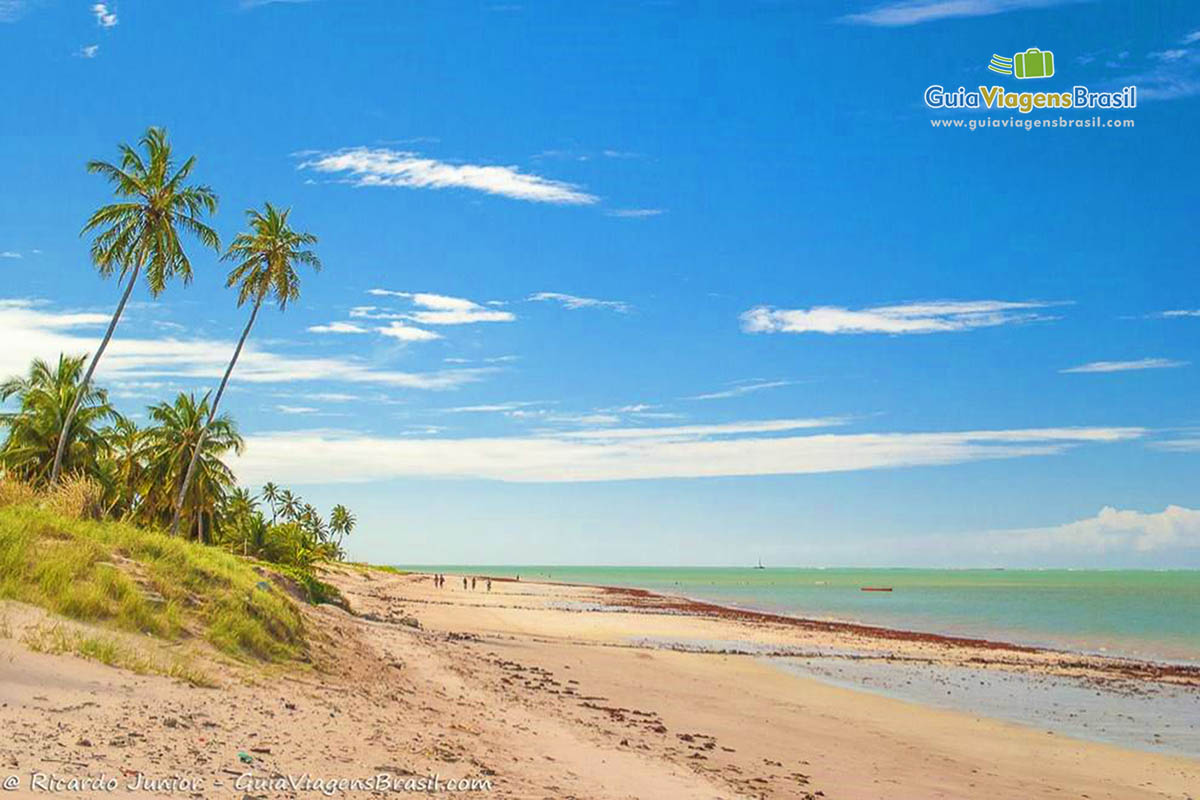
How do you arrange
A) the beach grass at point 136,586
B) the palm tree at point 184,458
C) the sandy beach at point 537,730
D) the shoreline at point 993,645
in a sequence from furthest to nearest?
the palm tree at point 184,458 → the shoreline at point 993,645 → the beach grass at point 136,586 → the sandy beach at point 537,730

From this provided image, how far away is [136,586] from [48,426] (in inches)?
1468

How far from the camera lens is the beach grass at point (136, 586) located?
12570 millimetres

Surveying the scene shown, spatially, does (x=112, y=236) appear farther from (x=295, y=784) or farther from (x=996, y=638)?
(x=996, y=638)

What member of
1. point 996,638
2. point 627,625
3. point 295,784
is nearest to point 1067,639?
point 996,638

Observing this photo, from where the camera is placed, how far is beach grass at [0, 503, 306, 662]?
1257 cm

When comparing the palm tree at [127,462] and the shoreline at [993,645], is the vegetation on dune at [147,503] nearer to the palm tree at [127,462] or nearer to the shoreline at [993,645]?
the palm tree at [127,462]

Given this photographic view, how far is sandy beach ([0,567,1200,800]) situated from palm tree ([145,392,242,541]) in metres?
24.6

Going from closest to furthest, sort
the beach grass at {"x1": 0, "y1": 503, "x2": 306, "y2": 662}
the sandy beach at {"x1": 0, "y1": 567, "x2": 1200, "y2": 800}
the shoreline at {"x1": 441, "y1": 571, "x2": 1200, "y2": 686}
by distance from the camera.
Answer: the sandy beach at {"x1": 0, "y1": 567, "x2": 1200, "y2": 800}, the beach grass at {"x1": 0, "y1": 503, "x2": 306, "y2": 662}, the shoreline at {"x1": 441, "y1": 571, "x2": 1200, "y2": 686}

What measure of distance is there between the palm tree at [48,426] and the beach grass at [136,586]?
104ft

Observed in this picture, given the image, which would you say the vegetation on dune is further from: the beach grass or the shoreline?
the shoreline

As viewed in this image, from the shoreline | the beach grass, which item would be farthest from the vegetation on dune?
the shoreline

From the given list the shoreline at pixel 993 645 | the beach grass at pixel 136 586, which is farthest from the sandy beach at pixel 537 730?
the shoreline at pixel 993 645

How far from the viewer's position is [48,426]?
1738 inches

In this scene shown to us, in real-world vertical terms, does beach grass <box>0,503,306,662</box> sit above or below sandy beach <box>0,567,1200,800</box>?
→ above
